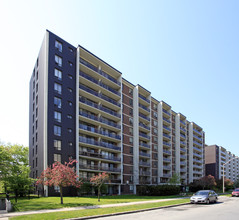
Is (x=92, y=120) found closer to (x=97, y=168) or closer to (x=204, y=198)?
(x=97, y=168)

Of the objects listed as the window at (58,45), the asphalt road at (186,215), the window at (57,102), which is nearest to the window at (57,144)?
the window at (57,102)

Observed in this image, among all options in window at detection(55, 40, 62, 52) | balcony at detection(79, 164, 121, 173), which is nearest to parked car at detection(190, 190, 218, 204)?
balcony at detection(79, 164, 121, 173)

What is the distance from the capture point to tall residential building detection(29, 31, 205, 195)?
39.4 m

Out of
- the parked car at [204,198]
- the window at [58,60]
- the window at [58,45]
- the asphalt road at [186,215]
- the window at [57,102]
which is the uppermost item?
the window at [58,45]

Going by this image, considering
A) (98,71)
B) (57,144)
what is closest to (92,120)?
(57,144)

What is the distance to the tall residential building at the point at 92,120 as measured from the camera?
129 ft

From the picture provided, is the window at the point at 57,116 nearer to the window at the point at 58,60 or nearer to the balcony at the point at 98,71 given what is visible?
the window at the point at 58,60

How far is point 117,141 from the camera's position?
167 feet

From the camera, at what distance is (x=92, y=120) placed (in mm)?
45062

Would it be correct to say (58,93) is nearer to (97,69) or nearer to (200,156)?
(97,69)

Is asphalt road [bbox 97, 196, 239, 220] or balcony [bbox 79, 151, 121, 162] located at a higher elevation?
balcony [bbox 79, 151, 121, 162]

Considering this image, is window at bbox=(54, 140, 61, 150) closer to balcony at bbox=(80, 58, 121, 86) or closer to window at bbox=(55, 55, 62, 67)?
window at bbox=(55, 55, 62, 67)

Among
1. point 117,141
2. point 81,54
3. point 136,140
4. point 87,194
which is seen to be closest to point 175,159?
point 136,140

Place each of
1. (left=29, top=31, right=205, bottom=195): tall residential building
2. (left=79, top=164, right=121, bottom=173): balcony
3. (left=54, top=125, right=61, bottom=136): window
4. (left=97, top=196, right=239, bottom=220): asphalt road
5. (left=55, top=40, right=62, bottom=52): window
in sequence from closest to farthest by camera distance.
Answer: (left=97, top=196, right=239, bottom=220): asphalt road → (left=54, top=125, right=61, bottom=136): window → (left=29, top=31, right=205, bottom=195): tall residential building → (left=79, top=164, right=121, bottom=173): balcony → (left=55, top=40, right=62, bottom=52): window
